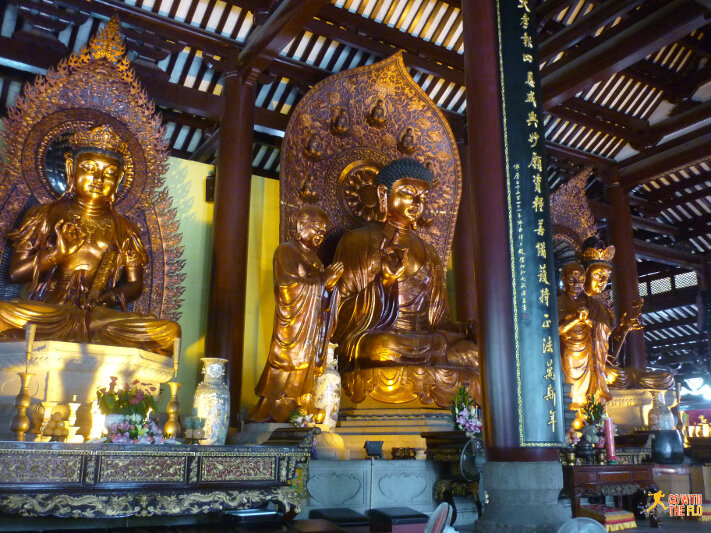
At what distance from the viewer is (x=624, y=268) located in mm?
8883

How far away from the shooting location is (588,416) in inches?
202

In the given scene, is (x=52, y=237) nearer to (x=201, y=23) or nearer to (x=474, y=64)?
(x=201, y=23)

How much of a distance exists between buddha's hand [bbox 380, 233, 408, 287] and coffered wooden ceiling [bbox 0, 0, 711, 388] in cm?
180

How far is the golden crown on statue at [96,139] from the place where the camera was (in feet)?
18.4

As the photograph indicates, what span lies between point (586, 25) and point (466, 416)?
3892mm

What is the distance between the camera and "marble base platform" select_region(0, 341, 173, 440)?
15.3 ft

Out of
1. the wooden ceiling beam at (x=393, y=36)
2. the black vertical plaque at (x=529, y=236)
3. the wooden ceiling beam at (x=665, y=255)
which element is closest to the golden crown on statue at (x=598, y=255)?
the wooden ceiling beam at (x=393, y=36)

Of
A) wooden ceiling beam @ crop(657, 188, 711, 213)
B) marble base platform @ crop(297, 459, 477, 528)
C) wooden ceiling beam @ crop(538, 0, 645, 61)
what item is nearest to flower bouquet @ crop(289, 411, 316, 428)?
marble base platform @ crop(297, 459, 477, 528)

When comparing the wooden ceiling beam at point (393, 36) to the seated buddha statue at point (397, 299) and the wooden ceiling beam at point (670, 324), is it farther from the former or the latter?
the wooden ceiling beam at point (670, 324)

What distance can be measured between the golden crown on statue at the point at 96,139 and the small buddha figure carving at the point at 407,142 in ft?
9.70

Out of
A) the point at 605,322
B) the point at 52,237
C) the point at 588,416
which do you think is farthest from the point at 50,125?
the point at 605,322

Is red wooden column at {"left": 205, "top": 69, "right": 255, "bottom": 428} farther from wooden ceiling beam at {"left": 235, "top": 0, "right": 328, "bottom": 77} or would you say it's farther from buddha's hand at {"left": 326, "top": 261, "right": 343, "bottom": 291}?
buddha's hand at {"left": 326, "top": 261, "right": 343, "bottom": 291}

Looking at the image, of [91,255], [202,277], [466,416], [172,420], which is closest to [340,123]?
[202,277]

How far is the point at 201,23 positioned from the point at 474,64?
3358 mm
